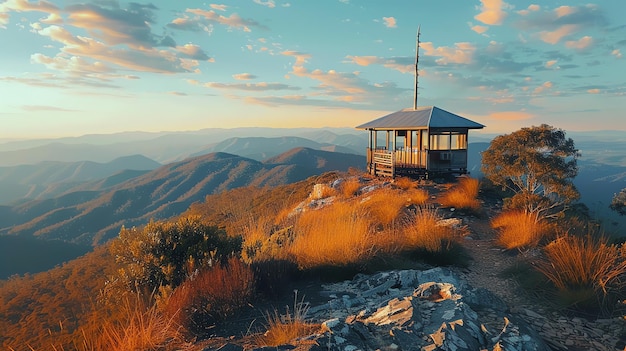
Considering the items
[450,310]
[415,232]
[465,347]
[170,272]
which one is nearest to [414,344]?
[465,347]

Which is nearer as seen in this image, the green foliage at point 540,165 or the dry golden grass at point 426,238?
the dry golden grass at point 426,238

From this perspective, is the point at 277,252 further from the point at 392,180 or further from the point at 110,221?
the point at 110,221

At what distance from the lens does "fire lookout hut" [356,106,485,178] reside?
17281 mm

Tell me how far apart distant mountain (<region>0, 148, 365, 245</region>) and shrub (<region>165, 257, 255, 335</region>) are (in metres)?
133

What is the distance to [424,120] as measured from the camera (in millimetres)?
17281

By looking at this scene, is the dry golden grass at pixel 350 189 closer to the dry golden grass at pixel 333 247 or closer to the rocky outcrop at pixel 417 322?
the dry golden grass at pixel 333 247

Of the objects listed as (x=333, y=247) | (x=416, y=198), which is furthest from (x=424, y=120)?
(x=333, y=247)

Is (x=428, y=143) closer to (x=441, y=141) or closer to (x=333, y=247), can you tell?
(x=441, y=141)

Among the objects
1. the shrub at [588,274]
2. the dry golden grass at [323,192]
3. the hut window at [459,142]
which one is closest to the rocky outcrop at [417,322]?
Answer: the shrub at [588,274]

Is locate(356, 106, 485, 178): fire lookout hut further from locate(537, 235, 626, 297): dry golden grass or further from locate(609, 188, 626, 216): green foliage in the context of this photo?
locate(537, 235, 626, 297): dry golden grass

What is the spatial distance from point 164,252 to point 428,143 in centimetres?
1410

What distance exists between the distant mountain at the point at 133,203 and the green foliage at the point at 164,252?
131525mm

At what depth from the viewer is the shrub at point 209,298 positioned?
3.63m

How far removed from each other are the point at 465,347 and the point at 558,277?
2816 millimetres
